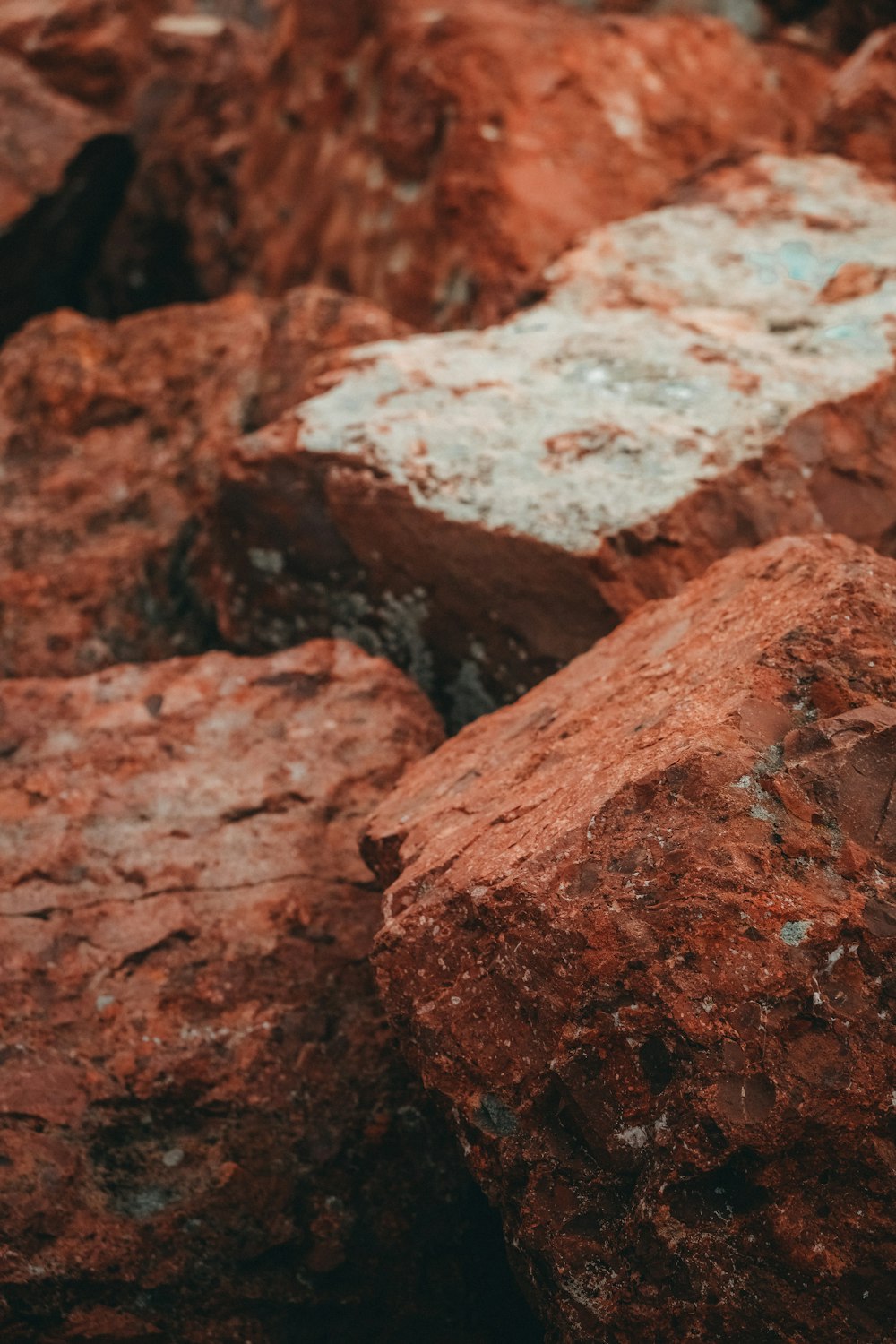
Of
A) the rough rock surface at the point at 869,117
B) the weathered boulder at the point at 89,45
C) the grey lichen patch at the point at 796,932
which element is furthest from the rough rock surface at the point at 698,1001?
the weathered boulder at the point at 89,45

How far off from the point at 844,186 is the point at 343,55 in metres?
1.44

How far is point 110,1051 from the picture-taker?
1.78m

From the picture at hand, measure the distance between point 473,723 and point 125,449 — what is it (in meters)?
1.24

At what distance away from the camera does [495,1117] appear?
4.70 ft

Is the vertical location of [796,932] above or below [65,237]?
above

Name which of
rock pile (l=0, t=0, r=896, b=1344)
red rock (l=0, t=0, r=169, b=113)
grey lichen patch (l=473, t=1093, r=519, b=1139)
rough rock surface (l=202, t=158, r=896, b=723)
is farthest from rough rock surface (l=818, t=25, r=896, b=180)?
red rock (l=0, t=0, r=169, b=113)

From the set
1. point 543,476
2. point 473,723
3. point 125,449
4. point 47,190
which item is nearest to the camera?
point 473,723

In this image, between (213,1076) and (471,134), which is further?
(471,134)

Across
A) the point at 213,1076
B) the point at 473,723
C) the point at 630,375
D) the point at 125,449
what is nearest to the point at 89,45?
the point at 125,449

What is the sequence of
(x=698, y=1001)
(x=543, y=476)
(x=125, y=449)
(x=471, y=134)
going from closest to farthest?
1. (x=698, y=1001)
2. (x=543, y=476)
3. (x=125, y=449)
4. (x=471, y=134)

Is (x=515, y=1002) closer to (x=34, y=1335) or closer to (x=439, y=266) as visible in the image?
(x=34, y=1335)

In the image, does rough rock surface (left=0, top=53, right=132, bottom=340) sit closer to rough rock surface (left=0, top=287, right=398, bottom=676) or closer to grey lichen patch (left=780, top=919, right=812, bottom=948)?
rough rock surface (left=0, top=287, right=398, bottom=676)

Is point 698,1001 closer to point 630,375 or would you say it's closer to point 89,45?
point 630,375

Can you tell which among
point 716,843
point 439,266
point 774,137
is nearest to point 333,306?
point 439,266
